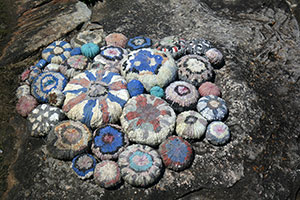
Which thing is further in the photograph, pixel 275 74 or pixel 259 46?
pixel 259 46

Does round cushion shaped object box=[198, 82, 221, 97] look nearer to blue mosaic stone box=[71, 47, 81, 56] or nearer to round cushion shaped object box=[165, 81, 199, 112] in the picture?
round cushion shaped object box=[165, 81, 199, 112]

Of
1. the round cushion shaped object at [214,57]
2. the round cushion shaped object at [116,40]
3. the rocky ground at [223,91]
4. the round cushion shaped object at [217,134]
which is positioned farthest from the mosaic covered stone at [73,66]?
the round cushion shaped object at [217,134]

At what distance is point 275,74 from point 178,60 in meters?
2.90

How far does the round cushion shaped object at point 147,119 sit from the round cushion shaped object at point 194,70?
1.07 m

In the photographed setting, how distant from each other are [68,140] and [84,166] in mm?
699

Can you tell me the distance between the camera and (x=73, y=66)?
25.0 ft

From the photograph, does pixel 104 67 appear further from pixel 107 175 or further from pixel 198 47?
pixel 107 175

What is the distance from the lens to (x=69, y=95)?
693 centimetres

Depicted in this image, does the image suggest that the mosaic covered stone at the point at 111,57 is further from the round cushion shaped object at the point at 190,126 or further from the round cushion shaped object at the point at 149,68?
the round cushion shaped object at the point at 190,126

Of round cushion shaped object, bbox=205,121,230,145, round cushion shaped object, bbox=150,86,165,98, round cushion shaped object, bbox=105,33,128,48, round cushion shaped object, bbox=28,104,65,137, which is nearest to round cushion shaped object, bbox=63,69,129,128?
round cushion shaped object, bbox=28,104,65,137

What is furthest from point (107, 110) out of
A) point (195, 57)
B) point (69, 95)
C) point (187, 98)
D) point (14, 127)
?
point (195, 57)

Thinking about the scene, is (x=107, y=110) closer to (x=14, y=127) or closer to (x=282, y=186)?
(x=14, y=127)

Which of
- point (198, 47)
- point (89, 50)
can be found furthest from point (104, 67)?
point (198, 47)

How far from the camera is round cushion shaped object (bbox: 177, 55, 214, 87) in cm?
746
